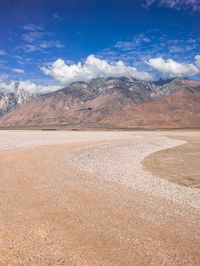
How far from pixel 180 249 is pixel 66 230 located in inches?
141

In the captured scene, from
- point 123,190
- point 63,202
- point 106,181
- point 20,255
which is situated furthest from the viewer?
point 106,181

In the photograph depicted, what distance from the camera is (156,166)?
29.9 metres

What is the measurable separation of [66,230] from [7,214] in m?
2.82

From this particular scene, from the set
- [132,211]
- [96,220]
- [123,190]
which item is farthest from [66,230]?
[123,190]

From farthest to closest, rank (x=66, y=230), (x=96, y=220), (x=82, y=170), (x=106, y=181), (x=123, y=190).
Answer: (x=82, y=170)
(x=106, y=181)
(x=123, y=190)
(x=96, y=220)
(x=66, y=230)

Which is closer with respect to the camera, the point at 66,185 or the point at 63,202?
the point at 63,202

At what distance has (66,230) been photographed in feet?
37.6

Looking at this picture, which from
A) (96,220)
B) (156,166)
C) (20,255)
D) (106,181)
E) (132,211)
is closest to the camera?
(20,255)

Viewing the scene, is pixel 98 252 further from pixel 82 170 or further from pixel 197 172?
pixel 197 172

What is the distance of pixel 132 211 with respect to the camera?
13.9m

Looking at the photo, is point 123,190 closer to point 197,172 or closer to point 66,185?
point 66,185

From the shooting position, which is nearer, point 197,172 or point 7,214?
point 7,214

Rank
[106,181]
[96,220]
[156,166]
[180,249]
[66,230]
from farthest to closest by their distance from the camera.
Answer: [156,166]
[106,181]
[96,220]
[66,230]
[180,249]

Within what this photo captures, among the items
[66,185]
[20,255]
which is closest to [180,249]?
[20,255]
